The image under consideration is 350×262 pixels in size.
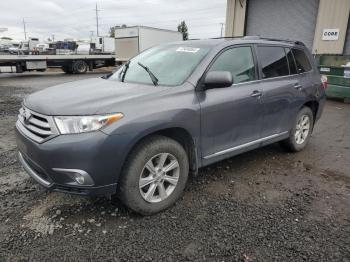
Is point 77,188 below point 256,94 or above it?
below

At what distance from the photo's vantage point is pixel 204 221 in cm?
308

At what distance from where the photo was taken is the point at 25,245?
269cm

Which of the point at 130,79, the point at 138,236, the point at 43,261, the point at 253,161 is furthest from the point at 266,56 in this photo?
the point at 43,261

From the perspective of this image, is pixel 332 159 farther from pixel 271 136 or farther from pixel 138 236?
pixel 138 236

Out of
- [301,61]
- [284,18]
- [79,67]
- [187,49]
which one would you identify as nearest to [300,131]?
[301,61]

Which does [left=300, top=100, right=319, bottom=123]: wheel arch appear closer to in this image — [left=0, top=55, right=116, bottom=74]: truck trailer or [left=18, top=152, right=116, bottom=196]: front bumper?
[left=18, top=152, right=116, bottom=196]: front bumper

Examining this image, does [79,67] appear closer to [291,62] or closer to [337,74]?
[337,74]

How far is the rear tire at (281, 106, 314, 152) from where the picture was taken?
4.89m

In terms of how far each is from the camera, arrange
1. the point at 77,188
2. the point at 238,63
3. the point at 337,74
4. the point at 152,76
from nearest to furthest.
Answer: the point at 77,188 < the point at 152,76 < the point at 238,63 < the point at 337,74

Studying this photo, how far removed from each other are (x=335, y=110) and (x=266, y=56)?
18.9 ft

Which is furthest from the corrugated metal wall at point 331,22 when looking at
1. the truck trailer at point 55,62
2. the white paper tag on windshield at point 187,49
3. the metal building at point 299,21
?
the truck trailer at point 55,62

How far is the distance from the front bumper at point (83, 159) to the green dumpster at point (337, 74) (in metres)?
9.24

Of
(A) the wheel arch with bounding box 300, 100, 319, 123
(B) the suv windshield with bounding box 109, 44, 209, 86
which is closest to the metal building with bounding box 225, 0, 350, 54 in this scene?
(A) the wheel arch with bounding box 300, 100, 319, 123

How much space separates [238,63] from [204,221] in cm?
199
